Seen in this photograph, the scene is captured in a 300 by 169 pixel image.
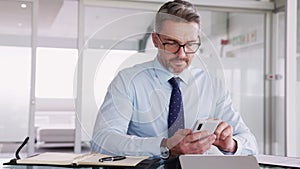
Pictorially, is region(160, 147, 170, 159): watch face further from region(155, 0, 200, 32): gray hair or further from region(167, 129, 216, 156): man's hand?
region(155, 0, 200, 32): gray hair

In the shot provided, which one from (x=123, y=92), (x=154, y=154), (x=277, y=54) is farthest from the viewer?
(x=277, y=54)

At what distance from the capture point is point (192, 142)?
121cm

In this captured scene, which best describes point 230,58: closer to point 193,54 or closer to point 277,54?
point 277,54

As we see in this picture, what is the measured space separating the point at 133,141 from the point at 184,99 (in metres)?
0.26

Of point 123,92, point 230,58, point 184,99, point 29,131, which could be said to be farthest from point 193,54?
point 230,58

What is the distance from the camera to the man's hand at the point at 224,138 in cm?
125

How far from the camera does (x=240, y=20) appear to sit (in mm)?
4840

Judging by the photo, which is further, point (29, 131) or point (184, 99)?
point (29, 131)

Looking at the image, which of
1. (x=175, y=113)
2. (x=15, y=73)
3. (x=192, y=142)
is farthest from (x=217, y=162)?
(x=15, y=73)

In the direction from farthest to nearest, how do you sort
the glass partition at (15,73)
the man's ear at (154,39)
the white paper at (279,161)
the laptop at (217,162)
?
the glass partition at (15,73) < the man's ear at (154,39) < the white paper at (279,161) < the laptop at (217,162)

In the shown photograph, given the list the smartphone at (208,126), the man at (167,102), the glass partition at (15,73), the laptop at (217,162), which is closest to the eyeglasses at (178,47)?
the man at (167,102)

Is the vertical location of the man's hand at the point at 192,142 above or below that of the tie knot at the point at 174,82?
below

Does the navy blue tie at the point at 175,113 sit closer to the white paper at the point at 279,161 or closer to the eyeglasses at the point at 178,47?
the eyeglasses at the point at 178,47

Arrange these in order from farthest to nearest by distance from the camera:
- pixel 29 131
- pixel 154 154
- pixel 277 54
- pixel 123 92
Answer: pixel 277 54 < pixel 29 131 < pixel 123 92 < pixel 154 154
